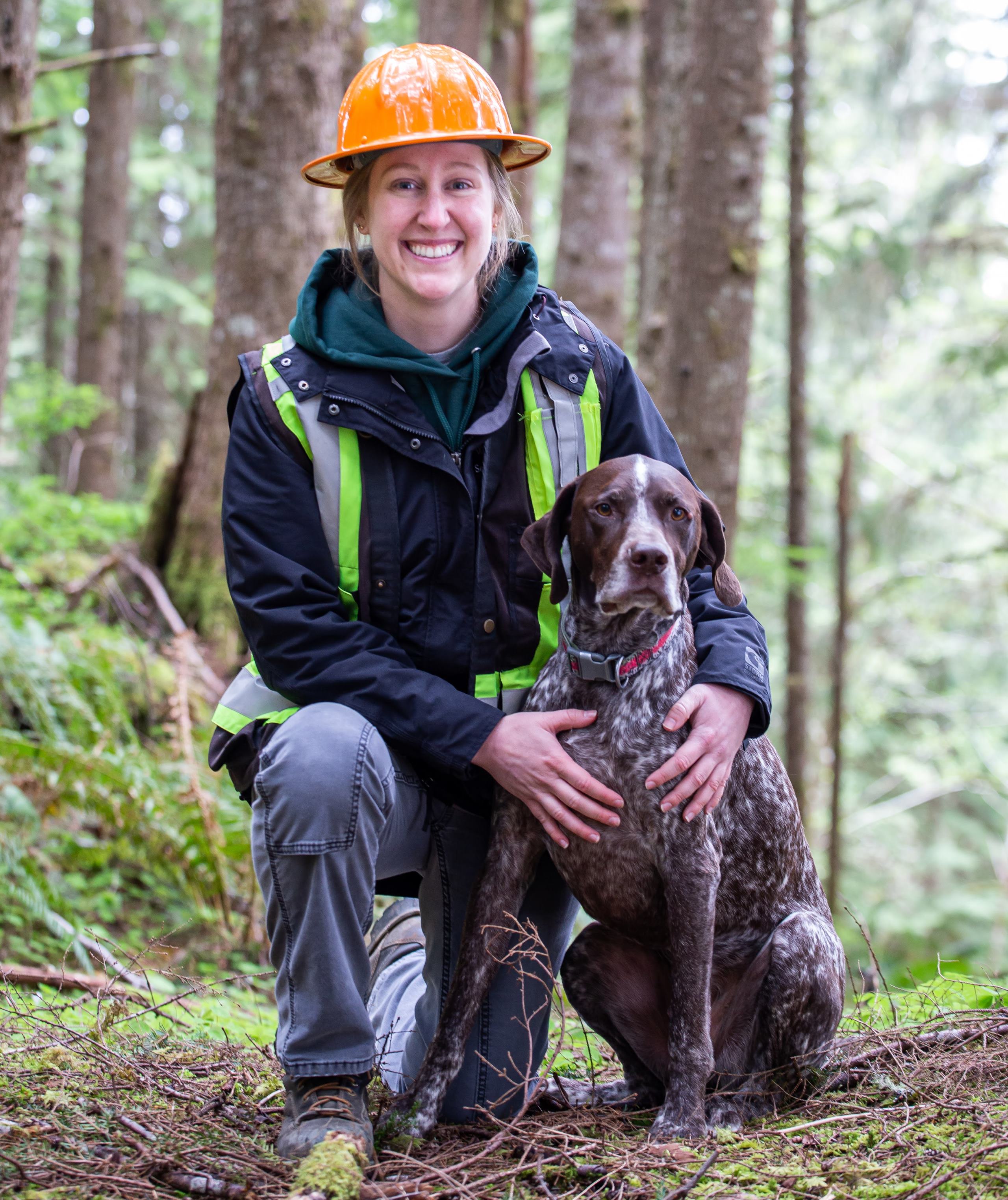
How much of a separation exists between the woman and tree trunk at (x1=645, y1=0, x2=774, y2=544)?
200 cm

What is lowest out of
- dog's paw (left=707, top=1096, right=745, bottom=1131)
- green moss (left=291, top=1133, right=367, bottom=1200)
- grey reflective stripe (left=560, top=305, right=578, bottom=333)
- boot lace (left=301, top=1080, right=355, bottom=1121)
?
dog's paw (left=707, top=1096, right=745, bottom=1131)

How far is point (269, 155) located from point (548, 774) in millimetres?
4326

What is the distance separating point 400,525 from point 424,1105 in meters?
1.46

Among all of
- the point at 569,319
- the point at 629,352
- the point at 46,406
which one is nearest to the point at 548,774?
the point at 569,319

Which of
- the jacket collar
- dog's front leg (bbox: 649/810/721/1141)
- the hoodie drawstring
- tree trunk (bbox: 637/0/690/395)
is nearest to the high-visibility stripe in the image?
the jacket collar

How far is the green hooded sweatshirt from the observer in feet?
9.84

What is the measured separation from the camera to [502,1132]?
2.53 m

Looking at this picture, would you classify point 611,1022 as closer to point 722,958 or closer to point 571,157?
point 722,958

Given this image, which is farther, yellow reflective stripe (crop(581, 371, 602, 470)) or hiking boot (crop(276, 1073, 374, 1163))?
yellow reflective stripe (crop(581, 371, 602, 470))

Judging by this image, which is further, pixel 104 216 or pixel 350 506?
pixel 104 216

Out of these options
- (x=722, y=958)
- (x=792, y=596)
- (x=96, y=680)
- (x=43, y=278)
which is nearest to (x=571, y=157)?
(x=792, y=596)

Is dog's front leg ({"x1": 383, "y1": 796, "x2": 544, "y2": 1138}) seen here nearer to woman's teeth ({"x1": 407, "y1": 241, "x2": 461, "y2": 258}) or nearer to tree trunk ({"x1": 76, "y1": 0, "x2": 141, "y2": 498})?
woman's teeth ({"x1": 407, "y1": 241, "x2": 461, "y2": 258})

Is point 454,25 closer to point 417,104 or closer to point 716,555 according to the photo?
point 417,104

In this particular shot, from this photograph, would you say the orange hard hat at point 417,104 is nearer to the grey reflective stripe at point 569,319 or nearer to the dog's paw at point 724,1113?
the grey reflective stripe at point 569,319
